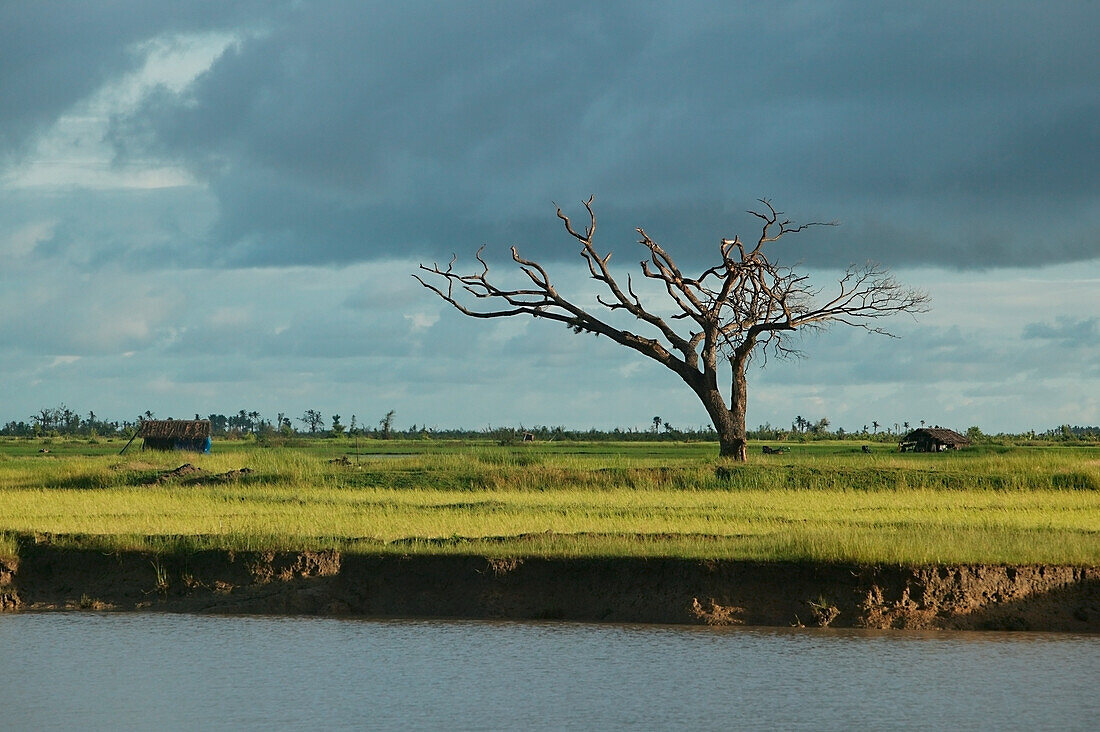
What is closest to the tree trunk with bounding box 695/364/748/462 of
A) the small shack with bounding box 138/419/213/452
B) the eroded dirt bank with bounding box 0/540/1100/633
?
the eroded dirt bank with bounding box 0/540/1100/633

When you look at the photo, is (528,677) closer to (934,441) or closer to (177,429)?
(934,441)

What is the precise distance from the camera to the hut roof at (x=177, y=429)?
54.8 meters

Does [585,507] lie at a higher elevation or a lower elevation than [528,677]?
higher

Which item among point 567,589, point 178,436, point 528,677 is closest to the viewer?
point 528,677

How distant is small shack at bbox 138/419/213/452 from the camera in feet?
180

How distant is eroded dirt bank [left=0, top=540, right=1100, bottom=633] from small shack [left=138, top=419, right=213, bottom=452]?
132 ft

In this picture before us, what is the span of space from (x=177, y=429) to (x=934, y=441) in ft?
108

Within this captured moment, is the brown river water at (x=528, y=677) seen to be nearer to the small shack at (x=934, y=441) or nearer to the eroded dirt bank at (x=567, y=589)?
the eroded dirt bank at (x=567, y=589)

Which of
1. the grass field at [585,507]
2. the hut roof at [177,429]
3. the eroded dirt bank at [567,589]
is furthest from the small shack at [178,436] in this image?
the eroded dirt bank at [567,589]

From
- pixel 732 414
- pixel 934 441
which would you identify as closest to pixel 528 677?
pixel 732 414

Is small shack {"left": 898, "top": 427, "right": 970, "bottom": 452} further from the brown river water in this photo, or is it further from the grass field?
the brown river water

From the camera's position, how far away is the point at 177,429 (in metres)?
55.0

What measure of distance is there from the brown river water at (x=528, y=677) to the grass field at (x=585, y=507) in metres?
1.75

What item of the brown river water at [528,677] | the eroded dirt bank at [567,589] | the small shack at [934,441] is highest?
the small shack at [934,441]
